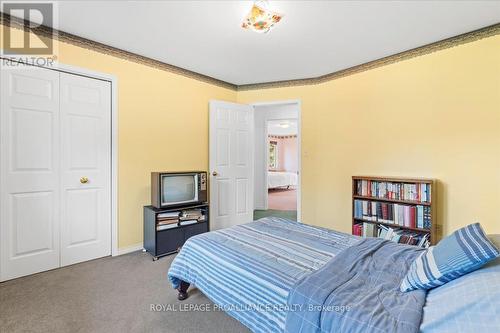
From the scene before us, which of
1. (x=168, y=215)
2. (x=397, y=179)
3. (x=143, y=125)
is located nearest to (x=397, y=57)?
(x=397, y=179)

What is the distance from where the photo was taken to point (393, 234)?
2816 mm

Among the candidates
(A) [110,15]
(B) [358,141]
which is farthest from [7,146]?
(B) [358,141]

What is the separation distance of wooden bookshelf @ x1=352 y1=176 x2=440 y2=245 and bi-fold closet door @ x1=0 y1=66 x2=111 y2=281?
317cm

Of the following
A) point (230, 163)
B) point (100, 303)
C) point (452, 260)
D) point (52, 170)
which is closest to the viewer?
point (452, 260)

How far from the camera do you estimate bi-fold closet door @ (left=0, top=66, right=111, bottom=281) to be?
2.30 metres

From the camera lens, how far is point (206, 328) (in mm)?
1678

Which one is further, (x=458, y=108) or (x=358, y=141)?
(x=358, y=141)

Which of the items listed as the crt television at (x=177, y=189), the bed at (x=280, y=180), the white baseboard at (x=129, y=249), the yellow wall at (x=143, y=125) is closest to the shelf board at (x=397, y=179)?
the crt television at (x=177, y=189)

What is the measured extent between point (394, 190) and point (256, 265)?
2243 millimetres

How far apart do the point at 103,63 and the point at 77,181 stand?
4.54 feet

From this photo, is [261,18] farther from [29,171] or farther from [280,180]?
[280,180]

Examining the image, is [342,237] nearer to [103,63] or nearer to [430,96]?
[430,96]

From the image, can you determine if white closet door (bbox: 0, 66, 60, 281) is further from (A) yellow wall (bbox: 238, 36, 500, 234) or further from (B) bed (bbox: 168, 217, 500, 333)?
(A) yellow wall (bbox: 238, 36, 500, 234)

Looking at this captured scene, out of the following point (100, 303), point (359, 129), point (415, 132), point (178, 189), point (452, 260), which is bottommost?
point (100, 303)
